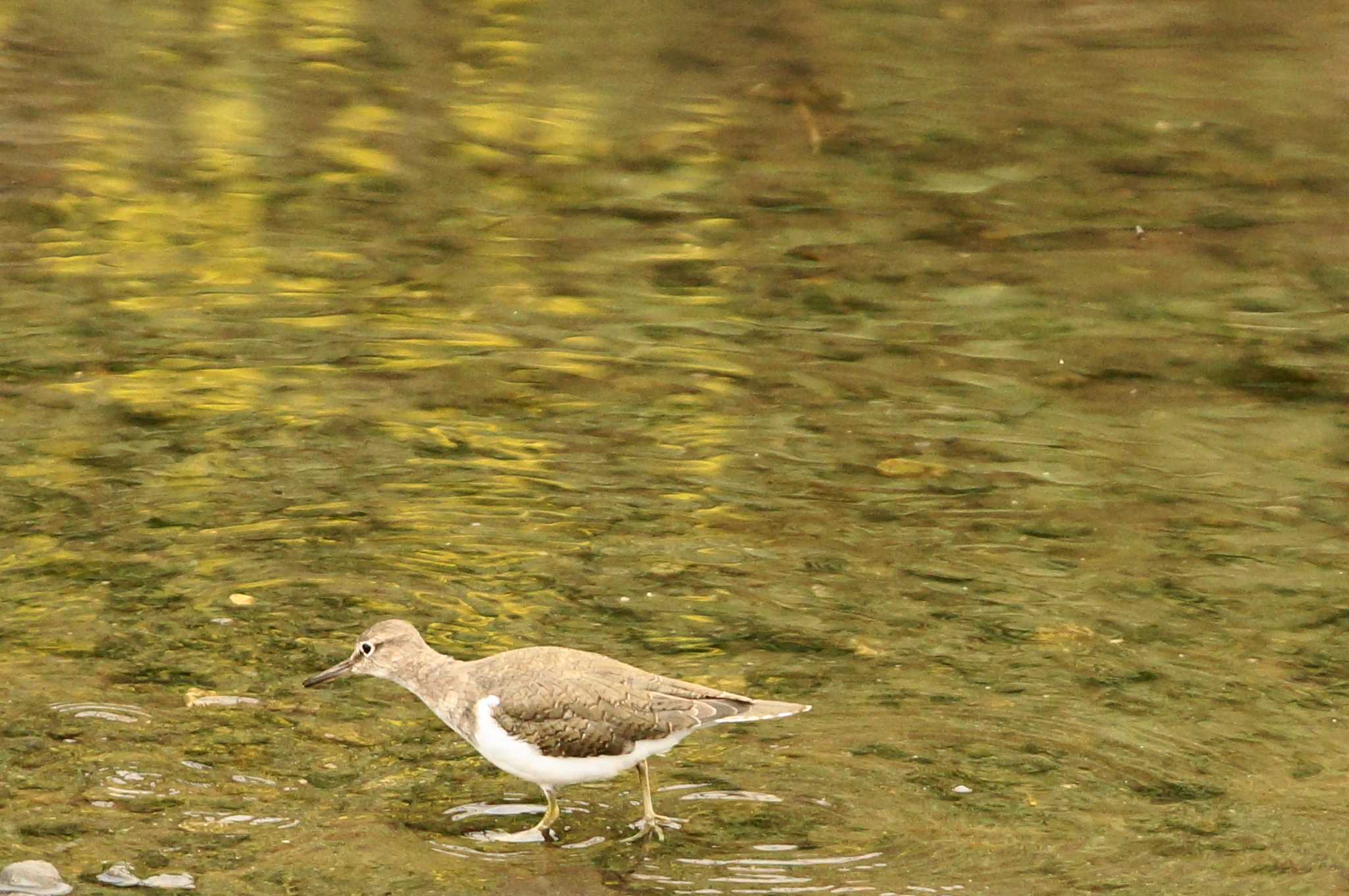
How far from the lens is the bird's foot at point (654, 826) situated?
7242 millimetres

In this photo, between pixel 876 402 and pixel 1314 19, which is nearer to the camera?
pixel 876 402

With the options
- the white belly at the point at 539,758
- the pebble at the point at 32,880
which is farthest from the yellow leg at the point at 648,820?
the pebble at the point at 32,880

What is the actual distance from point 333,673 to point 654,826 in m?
1.34

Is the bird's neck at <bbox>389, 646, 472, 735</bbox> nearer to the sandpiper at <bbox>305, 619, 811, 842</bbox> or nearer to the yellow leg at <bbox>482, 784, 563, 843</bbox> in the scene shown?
the sandpiper at <bbox>305, 619, 811, 842</bbox>

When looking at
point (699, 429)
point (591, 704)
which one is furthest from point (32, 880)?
point (699, 429)

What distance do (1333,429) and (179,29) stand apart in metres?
11.4

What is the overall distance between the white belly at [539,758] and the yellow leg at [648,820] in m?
0.12

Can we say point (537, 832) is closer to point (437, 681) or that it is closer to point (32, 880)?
point (437, 681)

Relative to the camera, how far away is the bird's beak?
7.61 meters

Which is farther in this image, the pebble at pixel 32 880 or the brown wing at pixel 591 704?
the brown wing at pixel 591 704

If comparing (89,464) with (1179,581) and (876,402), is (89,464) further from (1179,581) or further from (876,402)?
(1179,581)

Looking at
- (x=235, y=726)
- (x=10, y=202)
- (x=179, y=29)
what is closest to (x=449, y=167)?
(x=10, y=202)

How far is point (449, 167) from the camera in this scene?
1566 cm

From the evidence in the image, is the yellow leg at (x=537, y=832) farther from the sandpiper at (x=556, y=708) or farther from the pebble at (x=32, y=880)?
the pebble at (x=32, y=880)
